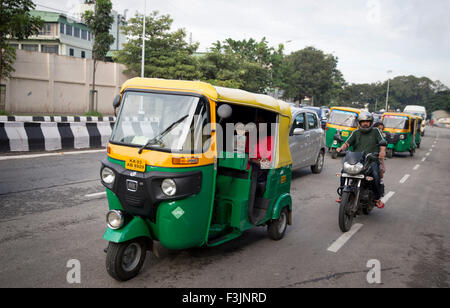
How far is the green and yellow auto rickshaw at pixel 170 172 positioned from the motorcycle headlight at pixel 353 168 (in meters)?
2.26

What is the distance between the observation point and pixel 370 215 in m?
7.68

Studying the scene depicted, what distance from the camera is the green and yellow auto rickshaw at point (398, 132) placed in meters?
18.3

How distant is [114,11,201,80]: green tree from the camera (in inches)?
1209

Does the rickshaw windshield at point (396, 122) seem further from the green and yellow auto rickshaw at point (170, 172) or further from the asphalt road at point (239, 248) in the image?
the green and yellow auto rickshaw at point (170, 172)

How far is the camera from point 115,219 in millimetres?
3994

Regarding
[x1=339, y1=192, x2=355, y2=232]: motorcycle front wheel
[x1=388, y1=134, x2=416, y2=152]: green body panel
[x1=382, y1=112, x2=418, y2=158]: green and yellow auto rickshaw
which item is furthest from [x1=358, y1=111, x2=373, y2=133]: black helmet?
[x1=388, y1=134, x2=416, y2=152]: green body panel

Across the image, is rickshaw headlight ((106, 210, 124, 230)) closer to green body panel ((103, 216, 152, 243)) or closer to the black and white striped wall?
green body panel ((103, 216, 152, 243))

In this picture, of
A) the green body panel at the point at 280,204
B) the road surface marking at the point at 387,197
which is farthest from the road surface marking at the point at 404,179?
the green body panel at the point at 280,204

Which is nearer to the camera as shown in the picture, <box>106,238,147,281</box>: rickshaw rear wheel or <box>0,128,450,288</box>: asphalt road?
<box>106,238,147,281</box>: rickshaw rear wheel

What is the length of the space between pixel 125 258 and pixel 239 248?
1720 millimetres

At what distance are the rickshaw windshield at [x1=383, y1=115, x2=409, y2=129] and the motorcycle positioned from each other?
1293cm

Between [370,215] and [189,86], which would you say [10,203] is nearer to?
[189,86]

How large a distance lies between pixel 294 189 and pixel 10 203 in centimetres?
602
